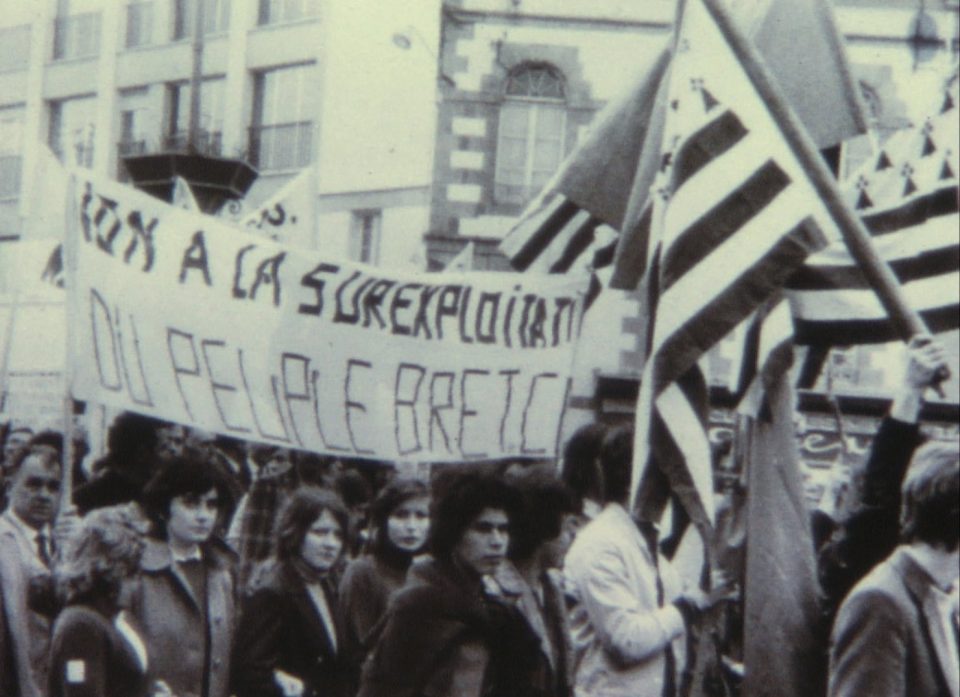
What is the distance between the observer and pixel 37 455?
665 cm

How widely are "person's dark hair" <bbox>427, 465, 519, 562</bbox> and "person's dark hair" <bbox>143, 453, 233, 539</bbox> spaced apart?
1.09 metres

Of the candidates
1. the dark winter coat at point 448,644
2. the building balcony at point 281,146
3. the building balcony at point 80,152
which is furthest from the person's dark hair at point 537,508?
the building balcony at point 80,152

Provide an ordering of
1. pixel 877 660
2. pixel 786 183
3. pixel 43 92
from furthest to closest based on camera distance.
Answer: pixel 43 92
pixel 786 183
pixel 877 660

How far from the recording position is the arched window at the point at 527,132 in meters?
19.8

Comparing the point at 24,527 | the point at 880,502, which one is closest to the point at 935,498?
the point at 880,502

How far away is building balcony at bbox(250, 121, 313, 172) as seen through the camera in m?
22.4

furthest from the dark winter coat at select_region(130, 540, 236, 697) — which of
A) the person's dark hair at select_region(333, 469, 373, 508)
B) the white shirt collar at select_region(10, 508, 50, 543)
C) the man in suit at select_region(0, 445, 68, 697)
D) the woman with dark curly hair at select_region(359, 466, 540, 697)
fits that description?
the person's dark hair at select_region(333, 469, 373, 508)

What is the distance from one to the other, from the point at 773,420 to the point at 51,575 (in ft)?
8.41

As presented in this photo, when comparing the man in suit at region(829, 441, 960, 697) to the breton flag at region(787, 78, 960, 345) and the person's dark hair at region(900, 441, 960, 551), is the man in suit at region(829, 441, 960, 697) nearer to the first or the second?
the person's dark hair at region(900, 441, 960, 551)

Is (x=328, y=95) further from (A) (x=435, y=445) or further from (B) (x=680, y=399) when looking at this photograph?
(B) (x=680, y=399)

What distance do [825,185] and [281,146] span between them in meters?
18.4

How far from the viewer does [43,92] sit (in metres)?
26.6

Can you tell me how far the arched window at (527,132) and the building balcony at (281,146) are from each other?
3.12 meters

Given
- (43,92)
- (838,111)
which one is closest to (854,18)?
(43,92)
